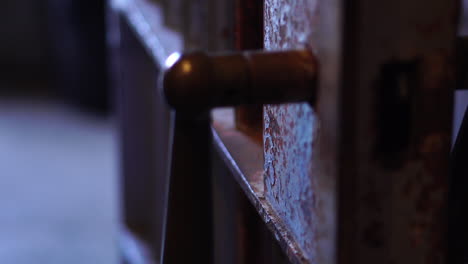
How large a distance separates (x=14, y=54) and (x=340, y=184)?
5430 mm

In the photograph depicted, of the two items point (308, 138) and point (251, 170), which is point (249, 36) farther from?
point (308, 138)

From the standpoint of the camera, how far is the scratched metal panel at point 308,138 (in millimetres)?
308

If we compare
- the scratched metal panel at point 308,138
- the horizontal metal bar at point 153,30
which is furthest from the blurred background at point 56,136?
the scratched metal panel at point 308,138

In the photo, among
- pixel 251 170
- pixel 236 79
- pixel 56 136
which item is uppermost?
pixel 236 79

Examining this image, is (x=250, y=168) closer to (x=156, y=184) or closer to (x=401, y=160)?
(x=401, y=160)

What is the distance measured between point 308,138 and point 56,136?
12.1ft

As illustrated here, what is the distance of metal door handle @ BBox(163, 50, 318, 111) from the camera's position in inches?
12.4

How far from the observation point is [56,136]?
152 inches

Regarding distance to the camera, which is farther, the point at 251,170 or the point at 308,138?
the point at 251,170

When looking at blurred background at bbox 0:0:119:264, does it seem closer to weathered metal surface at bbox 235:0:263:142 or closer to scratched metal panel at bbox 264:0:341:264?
weathered metal surface at bbox 235:0:263:142

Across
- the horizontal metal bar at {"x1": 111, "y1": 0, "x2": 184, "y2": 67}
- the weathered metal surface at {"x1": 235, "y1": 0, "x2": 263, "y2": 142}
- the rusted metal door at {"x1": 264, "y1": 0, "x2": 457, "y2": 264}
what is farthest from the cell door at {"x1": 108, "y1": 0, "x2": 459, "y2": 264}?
the horizontal metal bar at {"x1": 111, "y1": 0, "x2": 184, "y2": 67}

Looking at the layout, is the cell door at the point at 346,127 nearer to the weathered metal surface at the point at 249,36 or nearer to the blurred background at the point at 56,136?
the weathered metal surface at the point at 249,36

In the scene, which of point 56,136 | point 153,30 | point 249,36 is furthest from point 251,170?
point 56,136

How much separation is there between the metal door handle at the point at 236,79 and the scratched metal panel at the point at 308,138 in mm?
13
